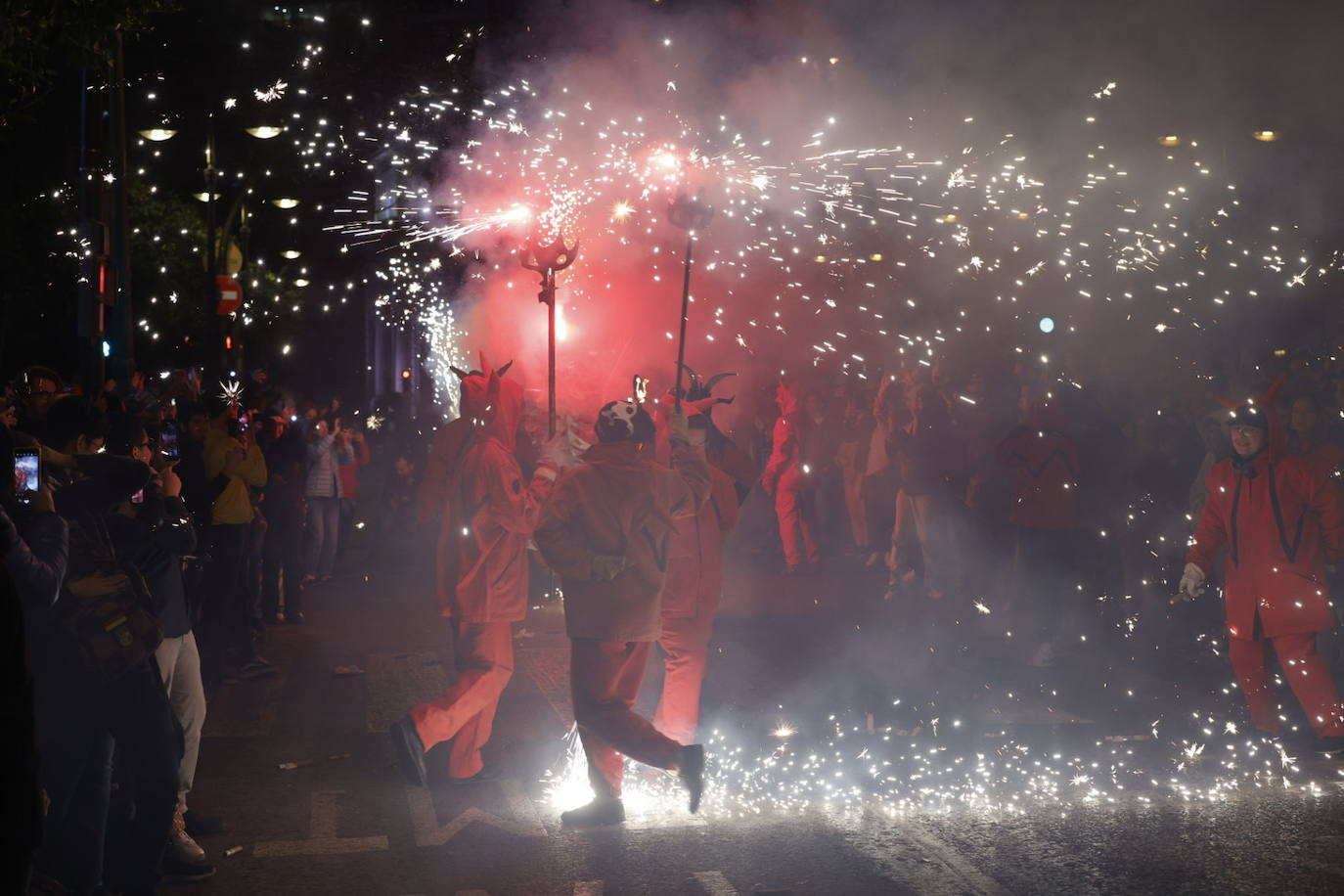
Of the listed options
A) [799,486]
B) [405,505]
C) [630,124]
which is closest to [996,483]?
[799,486]

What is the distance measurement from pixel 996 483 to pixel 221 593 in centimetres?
669

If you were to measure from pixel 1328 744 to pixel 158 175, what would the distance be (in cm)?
2279

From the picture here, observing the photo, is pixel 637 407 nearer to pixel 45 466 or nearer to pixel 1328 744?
pixel 45 466

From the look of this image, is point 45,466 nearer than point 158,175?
Yes

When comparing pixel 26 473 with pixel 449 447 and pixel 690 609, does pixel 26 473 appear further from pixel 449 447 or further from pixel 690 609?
pixel 690 609

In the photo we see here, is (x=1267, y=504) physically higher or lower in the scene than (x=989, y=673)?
higher

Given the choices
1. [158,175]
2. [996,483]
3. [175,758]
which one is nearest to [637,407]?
[175,758]

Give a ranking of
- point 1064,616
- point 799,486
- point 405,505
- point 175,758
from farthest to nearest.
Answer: point 405,505 < point 799,486 < point 1064,616 < point 175,758

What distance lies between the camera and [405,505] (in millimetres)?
17406

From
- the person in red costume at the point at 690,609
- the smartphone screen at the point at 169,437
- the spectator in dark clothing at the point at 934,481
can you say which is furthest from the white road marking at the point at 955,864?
the spectator in dark clothing at the point at 934,481

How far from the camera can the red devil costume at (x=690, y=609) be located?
21.3 ft

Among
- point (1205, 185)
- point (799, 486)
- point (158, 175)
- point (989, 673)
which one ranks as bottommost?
point (989, 673)

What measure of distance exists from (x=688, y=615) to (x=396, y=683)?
291 centimetres

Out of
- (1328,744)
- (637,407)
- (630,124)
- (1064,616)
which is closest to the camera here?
(637,407)
